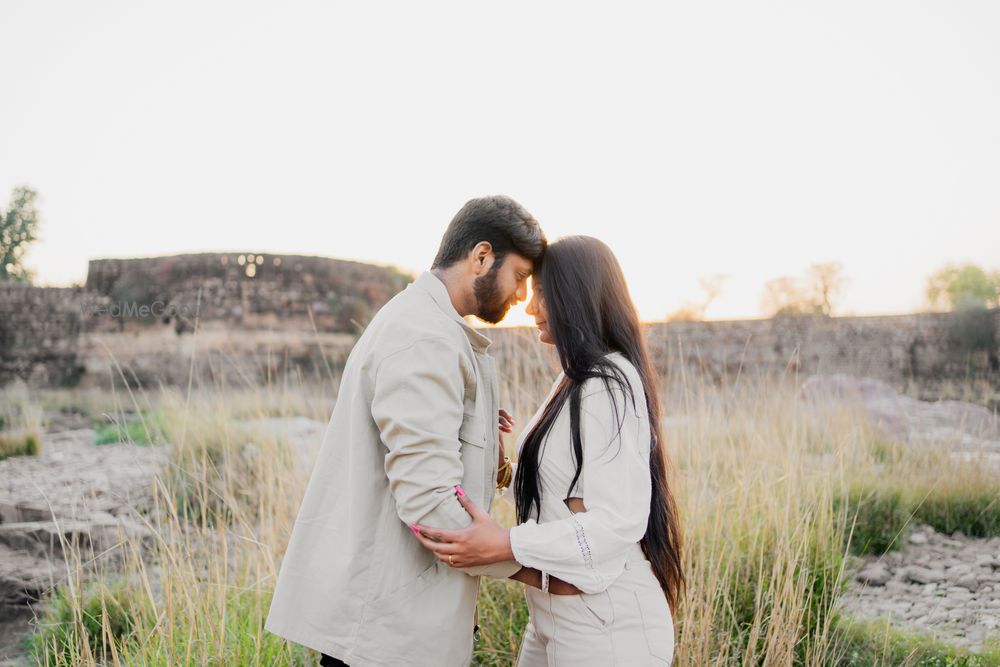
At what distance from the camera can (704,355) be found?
55.6 ft

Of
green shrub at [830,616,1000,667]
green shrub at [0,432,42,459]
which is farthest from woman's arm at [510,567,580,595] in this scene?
green shrub at [0,432,42,459]

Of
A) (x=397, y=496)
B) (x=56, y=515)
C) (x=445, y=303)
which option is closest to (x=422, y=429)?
(x=397, y=496)

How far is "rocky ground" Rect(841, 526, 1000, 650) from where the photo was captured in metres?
3.84

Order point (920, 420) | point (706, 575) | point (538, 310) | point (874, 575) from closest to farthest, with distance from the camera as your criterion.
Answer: point (538, 310), point (706, 575), point (874, 575), point (920, 420)

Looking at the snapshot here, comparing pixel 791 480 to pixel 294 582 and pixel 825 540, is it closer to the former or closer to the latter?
pixel 825 540

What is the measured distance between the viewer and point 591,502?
5.60ft

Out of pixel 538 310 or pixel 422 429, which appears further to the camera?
pixel 538 310

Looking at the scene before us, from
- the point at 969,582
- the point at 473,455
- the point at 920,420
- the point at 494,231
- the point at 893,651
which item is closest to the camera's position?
the point at 473,455

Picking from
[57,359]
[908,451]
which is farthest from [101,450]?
[57,359]

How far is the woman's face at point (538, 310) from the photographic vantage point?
2099 mm

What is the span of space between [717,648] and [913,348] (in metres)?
15.9

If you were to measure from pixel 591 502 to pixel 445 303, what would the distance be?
62 centimetres

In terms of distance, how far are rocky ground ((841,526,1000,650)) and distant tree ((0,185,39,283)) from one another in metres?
27.1

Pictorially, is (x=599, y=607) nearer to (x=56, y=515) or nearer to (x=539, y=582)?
(x=539, y=582)
